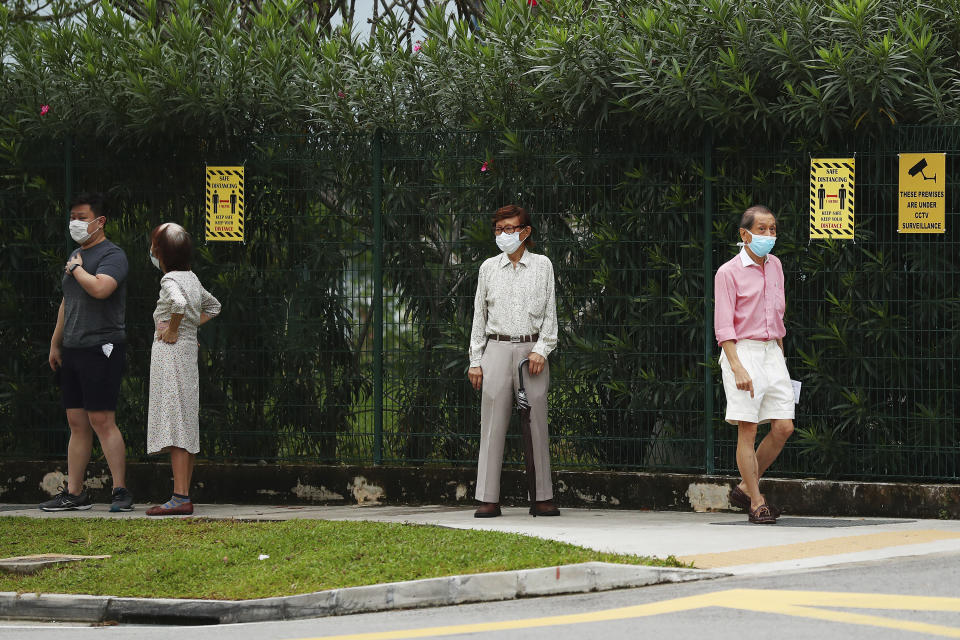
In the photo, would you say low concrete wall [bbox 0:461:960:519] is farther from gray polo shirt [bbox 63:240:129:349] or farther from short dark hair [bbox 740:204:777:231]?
short dark hair [bbox 740:204:777:231]

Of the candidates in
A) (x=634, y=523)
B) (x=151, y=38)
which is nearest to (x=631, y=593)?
(x=634, y=523)

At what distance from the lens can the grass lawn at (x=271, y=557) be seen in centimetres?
802

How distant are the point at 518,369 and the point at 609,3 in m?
2.87

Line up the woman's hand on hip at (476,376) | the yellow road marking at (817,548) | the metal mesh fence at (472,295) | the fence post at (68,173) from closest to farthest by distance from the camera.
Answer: the yellow road marking at (817,548)
the woman's hand on hip at (476,376)
the metal mesh fence at (472,295)
the fence post at (68,173)

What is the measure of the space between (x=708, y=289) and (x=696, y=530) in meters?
2.02

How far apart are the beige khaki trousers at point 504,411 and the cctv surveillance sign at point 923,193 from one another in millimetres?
2794

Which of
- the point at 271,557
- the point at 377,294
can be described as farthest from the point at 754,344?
the point at 271,557

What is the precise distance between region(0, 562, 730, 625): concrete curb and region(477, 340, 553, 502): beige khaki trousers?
2561 millimetres

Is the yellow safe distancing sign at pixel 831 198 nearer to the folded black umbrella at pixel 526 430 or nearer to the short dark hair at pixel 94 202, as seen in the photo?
the folded black umbrella at pixel 526 430

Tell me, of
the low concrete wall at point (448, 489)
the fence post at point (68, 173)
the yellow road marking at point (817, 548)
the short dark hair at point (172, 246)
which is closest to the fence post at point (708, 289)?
the low concrete wall at point (448, 489)

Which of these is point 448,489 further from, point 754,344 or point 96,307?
point 96,307

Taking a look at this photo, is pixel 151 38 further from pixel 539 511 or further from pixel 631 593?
pixel 631 593

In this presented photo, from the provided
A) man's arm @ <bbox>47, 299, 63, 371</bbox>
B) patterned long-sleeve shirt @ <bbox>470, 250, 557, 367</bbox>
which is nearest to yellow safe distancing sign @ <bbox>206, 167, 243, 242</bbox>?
man's arm @ <bbox>47, 299, 63, 371</bbox>

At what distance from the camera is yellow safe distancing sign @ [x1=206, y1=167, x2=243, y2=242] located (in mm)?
12000
